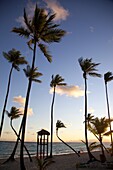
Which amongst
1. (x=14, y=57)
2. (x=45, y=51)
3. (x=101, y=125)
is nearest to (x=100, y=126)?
(x=101, y=125)

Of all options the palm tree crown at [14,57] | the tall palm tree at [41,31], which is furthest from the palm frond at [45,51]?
the palm tree crown at [14,57]

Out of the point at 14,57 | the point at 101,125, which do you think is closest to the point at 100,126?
the point at 101,125

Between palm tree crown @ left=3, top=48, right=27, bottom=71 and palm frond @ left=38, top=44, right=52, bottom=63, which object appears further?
palm tree crown @ left=3, top=48, right=27, bottom=71

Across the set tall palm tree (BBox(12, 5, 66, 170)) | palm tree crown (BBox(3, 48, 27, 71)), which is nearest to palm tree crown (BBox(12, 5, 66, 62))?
tall palm tree (BBox(12, 5, 66, 170))

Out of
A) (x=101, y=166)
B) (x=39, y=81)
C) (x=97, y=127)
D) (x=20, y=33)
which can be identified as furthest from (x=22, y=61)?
(x=101, y=166)

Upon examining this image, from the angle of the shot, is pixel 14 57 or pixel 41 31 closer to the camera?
pixel 41 31

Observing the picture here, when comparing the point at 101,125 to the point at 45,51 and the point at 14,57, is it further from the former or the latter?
the point at 14,57

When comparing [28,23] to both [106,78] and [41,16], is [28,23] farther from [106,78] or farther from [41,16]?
[106,78]

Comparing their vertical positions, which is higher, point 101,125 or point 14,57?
point 14,57

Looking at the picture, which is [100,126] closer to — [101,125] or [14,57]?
[101,125]

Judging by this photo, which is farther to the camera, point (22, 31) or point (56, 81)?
point (56, 81)

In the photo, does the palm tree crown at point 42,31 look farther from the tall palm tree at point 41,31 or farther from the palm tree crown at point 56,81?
the palm tree crown at point 56,81

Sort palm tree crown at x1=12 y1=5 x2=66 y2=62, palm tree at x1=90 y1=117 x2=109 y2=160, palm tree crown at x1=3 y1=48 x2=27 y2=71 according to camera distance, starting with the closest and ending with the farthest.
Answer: palm tree crown at x1=12 y1=5 x2=66 y2=62
palm tree at x1=90 y1=117 x2=109 y2=160
palm tree crown at x1=3 y1=48 x2=27 y2=71

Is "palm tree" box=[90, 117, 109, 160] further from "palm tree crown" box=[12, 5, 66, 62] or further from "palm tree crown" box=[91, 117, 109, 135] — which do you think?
"palm tree crown" box=[12, 5, 66, 62]
